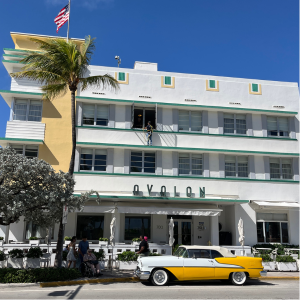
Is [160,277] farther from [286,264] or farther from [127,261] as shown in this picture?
[286,264]

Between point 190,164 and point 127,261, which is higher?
point 190,164

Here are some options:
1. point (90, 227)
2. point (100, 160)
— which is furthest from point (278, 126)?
point (90, 227)

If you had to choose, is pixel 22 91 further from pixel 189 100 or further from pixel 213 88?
pixel 213 88

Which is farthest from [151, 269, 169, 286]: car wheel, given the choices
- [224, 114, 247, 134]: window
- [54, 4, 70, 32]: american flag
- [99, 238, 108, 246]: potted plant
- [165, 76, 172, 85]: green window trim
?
[54, 4, 70, 32]: american flag

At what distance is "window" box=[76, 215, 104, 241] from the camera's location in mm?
22828

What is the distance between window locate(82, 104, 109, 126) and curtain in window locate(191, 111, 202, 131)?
19.5 feet

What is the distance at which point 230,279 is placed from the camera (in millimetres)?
13609

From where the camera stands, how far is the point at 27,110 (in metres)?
23.1

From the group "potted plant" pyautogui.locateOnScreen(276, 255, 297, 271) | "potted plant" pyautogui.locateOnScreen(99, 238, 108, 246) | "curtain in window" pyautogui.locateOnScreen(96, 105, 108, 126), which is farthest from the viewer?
"curtain in window" pyautogui.locateOnScreen(96, 105, 108, 126)

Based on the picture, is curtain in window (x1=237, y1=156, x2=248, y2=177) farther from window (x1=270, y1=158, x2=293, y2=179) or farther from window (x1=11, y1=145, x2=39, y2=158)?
window (x1=11, y1=145, x2=39, y2=158)

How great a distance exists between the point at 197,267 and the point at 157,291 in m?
1.97

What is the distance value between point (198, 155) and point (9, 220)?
45.9ft

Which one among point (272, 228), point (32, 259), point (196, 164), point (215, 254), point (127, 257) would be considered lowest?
point (32, 259)

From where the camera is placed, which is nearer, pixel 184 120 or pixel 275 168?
pixel 184 120
